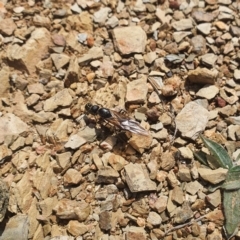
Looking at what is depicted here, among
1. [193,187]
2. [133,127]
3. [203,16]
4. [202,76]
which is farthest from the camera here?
[203,16]

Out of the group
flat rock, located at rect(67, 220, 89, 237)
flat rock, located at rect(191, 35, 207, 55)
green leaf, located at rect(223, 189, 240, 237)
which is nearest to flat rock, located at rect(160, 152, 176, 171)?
green leaf, located at rect(223, 189, 240, 237)

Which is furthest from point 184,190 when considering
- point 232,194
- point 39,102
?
point 39,102

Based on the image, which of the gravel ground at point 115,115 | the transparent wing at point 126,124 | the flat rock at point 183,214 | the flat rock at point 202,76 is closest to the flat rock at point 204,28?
the gravel ground at point 115,115

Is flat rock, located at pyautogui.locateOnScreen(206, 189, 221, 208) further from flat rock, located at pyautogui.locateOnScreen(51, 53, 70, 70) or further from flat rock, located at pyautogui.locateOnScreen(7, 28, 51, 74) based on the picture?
flat rock, located at pyautogui.locateOnScreen(7, 28, 51, 74)

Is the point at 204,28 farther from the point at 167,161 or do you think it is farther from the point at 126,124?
the point at 167,161

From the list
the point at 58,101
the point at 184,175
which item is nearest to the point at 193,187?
the point at 184,175

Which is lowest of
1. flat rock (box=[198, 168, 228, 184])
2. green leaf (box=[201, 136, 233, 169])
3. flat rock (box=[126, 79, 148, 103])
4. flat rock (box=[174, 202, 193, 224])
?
flat rock (box=[174, 202, 193, 224])
